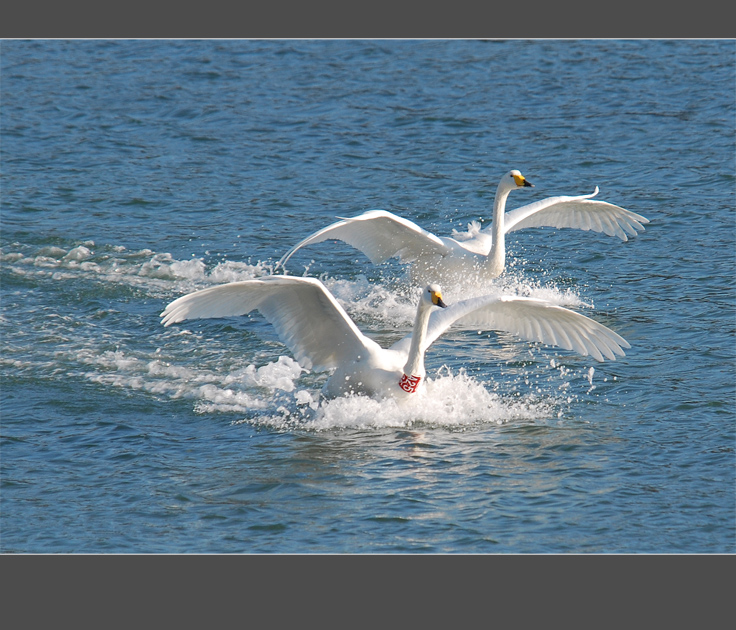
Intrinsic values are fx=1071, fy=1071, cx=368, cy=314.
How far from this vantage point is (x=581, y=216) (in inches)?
607

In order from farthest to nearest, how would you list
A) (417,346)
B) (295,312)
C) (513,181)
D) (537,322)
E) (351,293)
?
(351,293) < (513,181) < (537,322) < (295,312) < (417,346)

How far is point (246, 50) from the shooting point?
83.6 ft

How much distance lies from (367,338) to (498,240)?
386cm

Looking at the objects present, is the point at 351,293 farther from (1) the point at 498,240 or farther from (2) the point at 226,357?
(2) the point at 226,357

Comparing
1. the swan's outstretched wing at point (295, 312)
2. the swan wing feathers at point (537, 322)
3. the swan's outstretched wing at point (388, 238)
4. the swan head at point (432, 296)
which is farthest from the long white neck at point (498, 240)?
the swan head at point (432, 296)

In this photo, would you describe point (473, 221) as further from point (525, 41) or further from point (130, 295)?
point (525, 41)

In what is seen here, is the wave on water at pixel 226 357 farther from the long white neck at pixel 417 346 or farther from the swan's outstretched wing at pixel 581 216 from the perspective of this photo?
the swan's outstretched wing at pixel 581 216

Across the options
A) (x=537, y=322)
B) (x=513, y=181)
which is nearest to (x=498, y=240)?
(x=513, y=181)

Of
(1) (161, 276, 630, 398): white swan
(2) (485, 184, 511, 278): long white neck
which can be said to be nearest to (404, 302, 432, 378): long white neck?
(1) (161, 276, 630, 398): white swan

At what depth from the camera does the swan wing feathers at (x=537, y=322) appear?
1085 centimetres

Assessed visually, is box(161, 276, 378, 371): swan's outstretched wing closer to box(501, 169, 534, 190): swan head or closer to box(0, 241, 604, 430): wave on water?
box(0, 241, 604, 430): wave on water

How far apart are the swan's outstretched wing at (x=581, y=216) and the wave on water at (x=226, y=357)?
3.13 ft

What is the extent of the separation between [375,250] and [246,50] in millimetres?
12260

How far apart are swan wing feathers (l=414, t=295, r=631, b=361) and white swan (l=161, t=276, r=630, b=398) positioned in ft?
0.03
